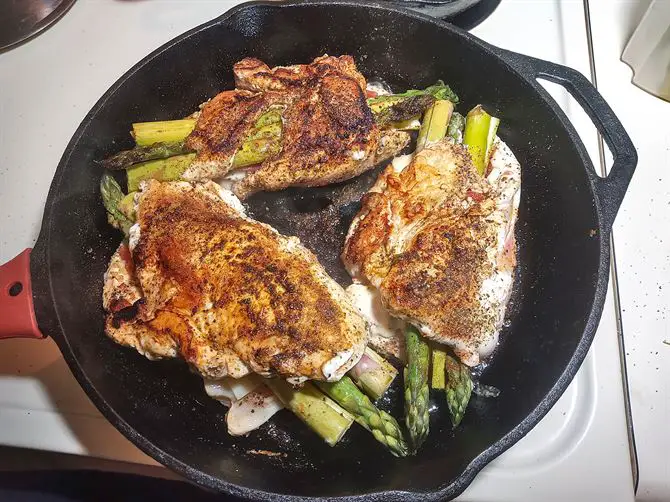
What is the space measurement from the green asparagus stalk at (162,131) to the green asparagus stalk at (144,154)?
23 millimetres

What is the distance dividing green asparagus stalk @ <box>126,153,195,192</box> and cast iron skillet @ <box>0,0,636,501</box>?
12cm

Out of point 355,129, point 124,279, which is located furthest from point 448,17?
point 124,279

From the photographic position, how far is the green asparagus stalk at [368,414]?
1.77 metres

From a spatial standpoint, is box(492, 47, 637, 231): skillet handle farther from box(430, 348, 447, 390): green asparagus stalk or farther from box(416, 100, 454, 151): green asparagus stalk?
box(430, 348, 447, 390): green asparagus stalk

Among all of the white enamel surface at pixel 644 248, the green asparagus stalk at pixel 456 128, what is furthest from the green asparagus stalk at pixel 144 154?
the white enamel surface at pixel 644 248

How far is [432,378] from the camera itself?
189 cm

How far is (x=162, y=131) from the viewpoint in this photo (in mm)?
2068

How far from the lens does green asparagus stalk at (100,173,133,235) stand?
1.98 meters

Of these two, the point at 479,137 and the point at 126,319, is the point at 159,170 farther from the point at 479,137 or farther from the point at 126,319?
the point at 479,137

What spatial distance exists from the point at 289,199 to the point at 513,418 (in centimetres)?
117

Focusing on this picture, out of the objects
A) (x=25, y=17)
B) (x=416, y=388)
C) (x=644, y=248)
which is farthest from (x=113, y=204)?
(x=644, y=248)

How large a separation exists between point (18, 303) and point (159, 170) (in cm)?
69

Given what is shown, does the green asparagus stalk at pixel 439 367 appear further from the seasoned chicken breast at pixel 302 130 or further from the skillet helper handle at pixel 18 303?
the skillet helper handle at pixel 18 303

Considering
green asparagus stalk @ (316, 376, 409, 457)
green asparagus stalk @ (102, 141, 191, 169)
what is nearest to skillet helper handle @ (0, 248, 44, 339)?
green asparagus stalk @ (102, 141, 191, 169)
